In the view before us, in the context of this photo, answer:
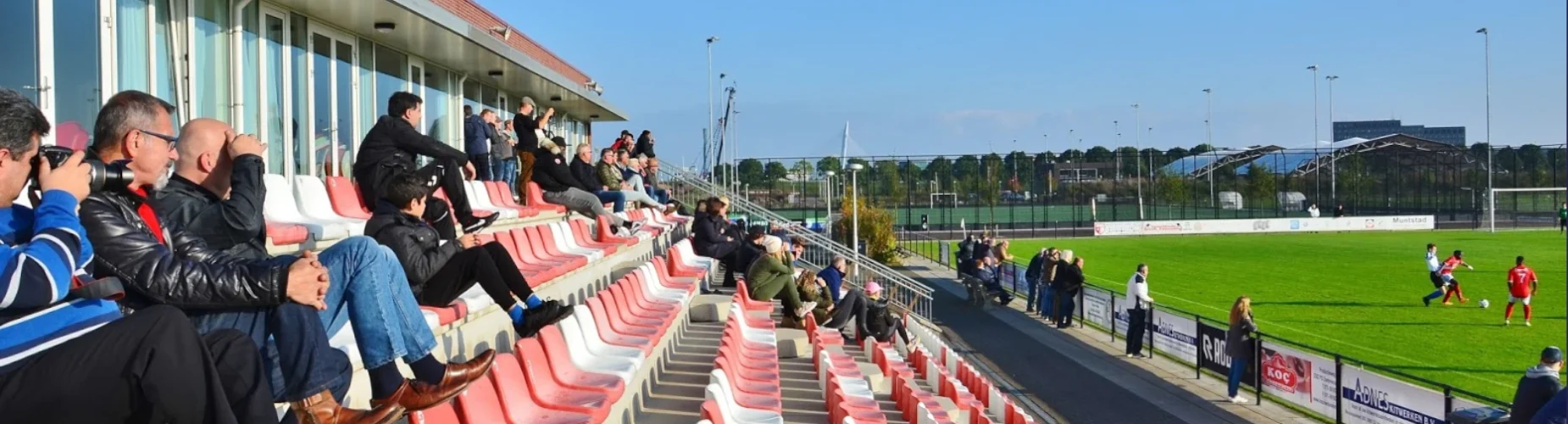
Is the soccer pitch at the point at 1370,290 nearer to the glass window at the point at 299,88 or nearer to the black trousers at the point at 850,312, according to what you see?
the black trousers at the point at 850,312

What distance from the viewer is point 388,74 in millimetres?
12281

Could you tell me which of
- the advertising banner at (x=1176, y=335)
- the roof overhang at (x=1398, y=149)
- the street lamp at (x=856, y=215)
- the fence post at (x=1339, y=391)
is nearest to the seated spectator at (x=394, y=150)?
the fence post at (x=1339, y=391)

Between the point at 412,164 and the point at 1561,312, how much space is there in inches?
919

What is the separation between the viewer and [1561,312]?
74.3 feet

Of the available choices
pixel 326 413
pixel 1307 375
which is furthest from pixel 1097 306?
pixel 326 413

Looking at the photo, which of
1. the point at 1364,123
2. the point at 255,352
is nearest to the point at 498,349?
the point at 255,352

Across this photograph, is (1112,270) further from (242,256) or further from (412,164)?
(242,256)

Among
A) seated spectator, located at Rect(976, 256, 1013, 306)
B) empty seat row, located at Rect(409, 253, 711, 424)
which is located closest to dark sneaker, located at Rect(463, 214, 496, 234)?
empty seat row, located at Rect(409, 253, 711, 424)

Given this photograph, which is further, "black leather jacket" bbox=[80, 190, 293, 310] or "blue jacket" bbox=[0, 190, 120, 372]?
"black leather jacket" bbox=[80, 190, 293, 310]

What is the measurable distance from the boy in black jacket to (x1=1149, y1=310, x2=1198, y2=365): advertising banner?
12.0 metres

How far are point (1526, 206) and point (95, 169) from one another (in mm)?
75776

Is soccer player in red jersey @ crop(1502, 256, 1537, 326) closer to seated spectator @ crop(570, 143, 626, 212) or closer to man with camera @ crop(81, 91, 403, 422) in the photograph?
seated spectator @ crop(570, 143, 626, 212)

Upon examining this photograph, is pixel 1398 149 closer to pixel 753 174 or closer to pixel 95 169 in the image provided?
pixel 753 174

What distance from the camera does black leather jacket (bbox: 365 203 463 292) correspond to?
4.57 m
